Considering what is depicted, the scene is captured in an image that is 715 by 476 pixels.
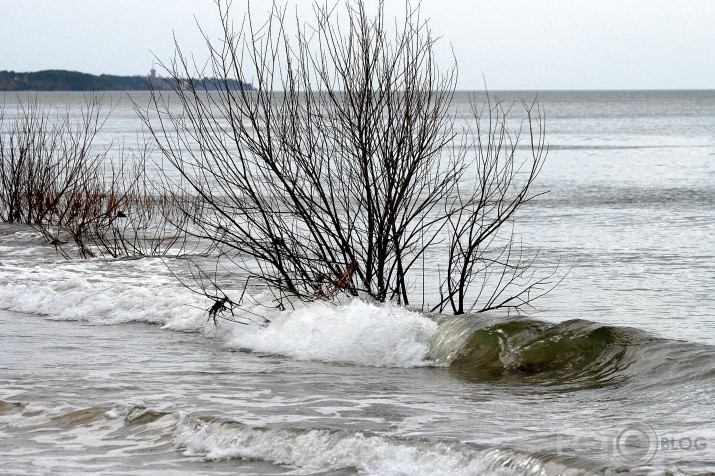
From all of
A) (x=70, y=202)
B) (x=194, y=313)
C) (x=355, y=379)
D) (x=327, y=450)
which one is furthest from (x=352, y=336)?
(x=70, y=202)

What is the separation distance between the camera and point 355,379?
8.20m

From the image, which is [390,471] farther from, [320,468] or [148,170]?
[148,170]

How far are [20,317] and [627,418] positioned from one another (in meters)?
7.19

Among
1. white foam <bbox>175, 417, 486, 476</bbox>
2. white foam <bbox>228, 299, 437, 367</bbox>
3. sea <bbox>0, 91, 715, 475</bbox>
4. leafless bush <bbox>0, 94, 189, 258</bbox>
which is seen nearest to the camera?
white foam <bbox>175, 417, 486, 476</bbox>

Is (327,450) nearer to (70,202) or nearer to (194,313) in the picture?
(194,313)

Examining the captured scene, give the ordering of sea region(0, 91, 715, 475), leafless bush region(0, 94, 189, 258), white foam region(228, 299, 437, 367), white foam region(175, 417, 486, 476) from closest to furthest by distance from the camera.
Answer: white foam region(175, 417, 486, 476) < sea region(0, 91, 715, 475) < white foam region(228, 299, 437, 367) < leafless bush region(0, 94, 189, 258)

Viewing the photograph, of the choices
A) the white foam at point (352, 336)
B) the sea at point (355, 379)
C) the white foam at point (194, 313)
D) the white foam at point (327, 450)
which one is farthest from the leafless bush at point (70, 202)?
the white foam at point (327, 450)

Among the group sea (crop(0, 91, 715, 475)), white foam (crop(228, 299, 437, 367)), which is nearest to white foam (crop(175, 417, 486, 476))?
sea (crop(0, 91, 715, 475))

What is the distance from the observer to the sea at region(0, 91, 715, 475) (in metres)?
5.90

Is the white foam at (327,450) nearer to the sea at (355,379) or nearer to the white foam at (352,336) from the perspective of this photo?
the sea at (355,379)

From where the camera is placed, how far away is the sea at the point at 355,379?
590 centimetres

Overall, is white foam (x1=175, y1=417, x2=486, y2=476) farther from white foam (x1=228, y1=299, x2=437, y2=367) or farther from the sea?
white foam (x1=228, y1=299, x2=437, y2=367)

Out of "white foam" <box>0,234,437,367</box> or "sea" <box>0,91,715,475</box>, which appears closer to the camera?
"sea" <box>0,91,715,475</box>

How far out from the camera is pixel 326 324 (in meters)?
9.52
